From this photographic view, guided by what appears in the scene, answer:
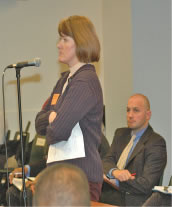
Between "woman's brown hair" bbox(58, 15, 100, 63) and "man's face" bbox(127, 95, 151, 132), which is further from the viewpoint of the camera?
"man's face" bbox(127, 95, 151, 132)

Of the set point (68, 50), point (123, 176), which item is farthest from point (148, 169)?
point (68, 50)

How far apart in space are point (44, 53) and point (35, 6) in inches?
27.7

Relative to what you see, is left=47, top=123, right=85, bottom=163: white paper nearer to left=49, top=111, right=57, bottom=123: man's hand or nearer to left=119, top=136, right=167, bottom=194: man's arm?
left=49, top=111, right=57, bottom=123: man's hand

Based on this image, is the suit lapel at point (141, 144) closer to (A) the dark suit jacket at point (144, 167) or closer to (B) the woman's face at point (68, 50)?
(A) the dark suit jacket at point (144, 167)

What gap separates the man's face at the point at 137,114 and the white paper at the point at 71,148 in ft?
4.68

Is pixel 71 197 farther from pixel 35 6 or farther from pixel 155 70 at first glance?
pixel 35 6

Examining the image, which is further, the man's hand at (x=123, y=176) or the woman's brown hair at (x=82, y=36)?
the man's hand at (x=123, y=176)

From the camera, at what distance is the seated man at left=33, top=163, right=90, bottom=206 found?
930mm

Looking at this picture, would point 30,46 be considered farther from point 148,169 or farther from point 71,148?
point 71,148

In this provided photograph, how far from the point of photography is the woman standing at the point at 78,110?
185cm

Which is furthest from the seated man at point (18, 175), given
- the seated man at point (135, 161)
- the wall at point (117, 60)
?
the wall at point (117, 60)

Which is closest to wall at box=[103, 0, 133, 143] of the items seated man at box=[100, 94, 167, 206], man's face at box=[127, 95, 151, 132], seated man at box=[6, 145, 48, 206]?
man's face at box=[127, 95, 151, 132]

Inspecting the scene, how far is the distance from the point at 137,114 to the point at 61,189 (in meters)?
2.42

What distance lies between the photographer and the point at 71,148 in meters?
1.87
